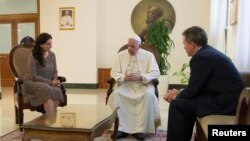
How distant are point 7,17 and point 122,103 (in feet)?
19.4

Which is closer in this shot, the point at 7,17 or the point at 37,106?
the point at 37,106

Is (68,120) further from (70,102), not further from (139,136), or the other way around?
(70,102)

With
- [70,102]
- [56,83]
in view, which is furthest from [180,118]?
[70,102]

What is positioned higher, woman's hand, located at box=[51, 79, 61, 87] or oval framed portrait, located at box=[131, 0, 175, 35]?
oval framed portrait, located at box=[131, 0, 175, 35]

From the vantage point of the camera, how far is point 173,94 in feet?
9.03

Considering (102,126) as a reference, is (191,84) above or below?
above

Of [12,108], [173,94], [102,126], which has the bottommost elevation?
[12,108]

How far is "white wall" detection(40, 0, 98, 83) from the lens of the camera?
24.2 feet

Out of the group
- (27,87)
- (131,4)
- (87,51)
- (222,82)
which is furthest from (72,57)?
(222,82)

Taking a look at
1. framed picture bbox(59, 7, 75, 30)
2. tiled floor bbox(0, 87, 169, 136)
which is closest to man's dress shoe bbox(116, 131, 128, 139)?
tiled floor bbox(0, 87, 169, 136)

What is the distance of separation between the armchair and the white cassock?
2.63ft

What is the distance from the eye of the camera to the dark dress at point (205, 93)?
2.34 m

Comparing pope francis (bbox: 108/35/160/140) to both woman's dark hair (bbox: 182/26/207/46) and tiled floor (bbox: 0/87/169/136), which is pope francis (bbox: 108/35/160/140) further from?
woman's dark hair (bbox: 182/26/207/46)

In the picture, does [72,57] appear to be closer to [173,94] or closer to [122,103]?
[122,103]
